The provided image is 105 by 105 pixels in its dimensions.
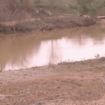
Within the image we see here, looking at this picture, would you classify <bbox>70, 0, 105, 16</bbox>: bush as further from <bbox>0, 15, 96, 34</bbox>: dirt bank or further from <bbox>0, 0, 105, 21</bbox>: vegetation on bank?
<bbox>0, 15, 96, 34</bbox>: dirt bank

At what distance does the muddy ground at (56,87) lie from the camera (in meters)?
5.39

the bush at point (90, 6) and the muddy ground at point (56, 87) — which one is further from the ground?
the bush at point (90, 6)

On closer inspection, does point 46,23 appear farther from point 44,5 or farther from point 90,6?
point 90,6

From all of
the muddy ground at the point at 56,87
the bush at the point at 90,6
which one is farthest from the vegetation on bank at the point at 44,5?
the muddy ground at the point at 56,87

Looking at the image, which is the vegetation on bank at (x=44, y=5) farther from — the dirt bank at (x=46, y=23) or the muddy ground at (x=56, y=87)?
the muddy ground at (x=56, y=87)

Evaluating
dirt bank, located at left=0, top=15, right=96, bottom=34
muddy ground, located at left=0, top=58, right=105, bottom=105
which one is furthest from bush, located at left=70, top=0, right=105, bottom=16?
muddy ground, located at left=0, top=58, right=105, bottom=105

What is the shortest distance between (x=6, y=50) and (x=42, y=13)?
11868mm

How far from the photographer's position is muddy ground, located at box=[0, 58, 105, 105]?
5.39 metres

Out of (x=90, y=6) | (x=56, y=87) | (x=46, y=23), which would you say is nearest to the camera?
(x=56, y=87)

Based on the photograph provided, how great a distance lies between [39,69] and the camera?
9.75 metres

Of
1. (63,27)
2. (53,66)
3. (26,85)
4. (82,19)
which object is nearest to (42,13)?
(63,27)

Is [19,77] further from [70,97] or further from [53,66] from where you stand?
[70,97]

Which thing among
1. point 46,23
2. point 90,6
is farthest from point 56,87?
point 90,6

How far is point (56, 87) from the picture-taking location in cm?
662
